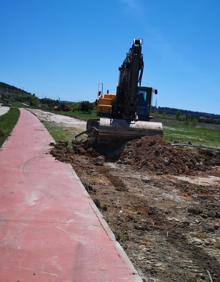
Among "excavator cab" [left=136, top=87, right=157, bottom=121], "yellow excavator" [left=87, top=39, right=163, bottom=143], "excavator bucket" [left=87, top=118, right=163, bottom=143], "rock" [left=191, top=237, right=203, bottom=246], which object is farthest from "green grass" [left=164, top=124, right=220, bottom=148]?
"rock" [left=191, top=237, right=203, bottom=246]

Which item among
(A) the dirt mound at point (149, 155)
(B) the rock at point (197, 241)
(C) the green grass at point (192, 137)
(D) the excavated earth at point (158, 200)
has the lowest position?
(C) the green grass at point (192, 137)

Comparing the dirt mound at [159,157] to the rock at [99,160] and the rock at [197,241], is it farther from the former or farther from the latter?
the rock at [197,241]

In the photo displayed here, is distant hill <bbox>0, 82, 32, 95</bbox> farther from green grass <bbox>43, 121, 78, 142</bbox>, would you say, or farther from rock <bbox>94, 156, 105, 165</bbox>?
rock <bbox>94, 156, 105, 165</bbox>

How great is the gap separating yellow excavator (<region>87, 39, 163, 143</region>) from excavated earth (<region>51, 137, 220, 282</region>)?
58 centimetres

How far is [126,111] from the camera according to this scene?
64.7 feet

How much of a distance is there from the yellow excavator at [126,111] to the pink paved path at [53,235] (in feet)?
19.3

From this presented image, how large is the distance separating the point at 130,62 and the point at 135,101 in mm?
1601

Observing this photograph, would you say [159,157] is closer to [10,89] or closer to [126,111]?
[126,111]

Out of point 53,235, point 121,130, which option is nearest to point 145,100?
point 121,130

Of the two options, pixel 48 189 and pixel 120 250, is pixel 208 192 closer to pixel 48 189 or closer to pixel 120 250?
pixel 48 189

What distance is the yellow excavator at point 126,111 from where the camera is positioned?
58.7ft

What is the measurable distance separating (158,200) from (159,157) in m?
5.15

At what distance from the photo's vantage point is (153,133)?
60.0 feet

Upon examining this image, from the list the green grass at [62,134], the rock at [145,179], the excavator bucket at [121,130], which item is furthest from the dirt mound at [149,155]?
the green grass at [62,134]
